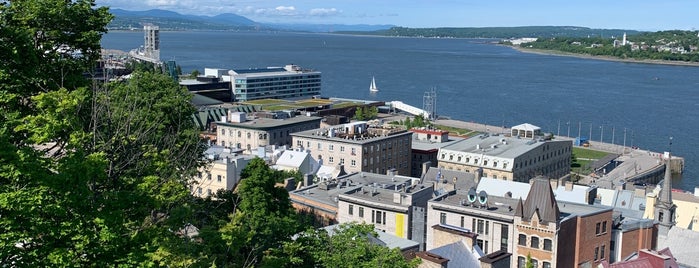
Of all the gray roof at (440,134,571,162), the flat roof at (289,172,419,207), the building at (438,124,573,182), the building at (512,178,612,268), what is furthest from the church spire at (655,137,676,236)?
the gray roof at (440,134,571,162)

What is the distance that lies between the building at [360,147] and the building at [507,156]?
432cm

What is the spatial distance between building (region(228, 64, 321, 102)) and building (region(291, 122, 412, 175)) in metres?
68.5

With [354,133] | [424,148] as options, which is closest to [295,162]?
[354,133]

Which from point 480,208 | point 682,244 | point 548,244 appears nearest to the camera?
point 548,244

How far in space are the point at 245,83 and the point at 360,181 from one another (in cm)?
9485

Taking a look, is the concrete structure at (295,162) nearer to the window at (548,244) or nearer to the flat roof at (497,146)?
the flat roof at (497,146)

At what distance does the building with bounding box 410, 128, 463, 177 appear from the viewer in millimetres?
78000

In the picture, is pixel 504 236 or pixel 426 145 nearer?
pixel 504 236

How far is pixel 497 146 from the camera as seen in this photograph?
75.9 meters

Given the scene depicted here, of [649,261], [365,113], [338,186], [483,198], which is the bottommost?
[365,113]

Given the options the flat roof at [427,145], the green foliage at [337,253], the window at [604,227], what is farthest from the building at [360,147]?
the green foliage at [337,253]

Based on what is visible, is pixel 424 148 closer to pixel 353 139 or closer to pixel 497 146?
pixel 497 146

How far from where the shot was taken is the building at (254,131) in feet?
259

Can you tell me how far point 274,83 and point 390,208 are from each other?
355 ft
